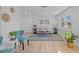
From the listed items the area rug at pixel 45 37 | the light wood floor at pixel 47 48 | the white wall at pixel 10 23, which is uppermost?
the white wall at pixel 10 23

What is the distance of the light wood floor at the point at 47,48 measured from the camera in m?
1.99

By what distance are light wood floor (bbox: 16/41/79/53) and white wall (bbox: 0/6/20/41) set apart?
33 centimetres

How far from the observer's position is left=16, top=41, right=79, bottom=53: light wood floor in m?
1.99

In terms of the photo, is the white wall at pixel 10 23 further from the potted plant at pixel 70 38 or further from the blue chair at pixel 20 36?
the potted plant at pixel 70 38

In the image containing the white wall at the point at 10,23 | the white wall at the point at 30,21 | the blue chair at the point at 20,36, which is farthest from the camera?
the white wall at the point at 30,21

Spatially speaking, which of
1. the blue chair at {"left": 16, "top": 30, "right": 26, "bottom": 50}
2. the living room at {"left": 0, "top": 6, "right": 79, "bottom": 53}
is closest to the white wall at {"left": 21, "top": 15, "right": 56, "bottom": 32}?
the living room at {"left": 0, "top": 6, "right": 79, "bottom": 53}

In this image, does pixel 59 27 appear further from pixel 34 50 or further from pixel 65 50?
pixel 34 50

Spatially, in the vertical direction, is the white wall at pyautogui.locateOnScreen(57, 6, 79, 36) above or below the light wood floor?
above

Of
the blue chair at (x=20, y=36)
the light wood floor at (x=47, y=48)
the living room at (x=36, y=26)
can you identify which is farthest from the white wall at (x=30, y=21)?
the light wood floor at (x=47, y=48)

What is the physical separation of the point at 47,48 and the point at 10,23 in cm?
81

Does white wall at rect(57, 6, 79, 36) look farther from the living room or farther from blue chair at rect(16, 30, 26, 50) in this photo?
blue chair at rect(16, 30, 26, 50)

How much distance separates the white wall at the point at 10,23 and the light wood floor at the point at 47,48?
334 mm

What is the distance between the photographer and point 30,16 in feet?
7.53
